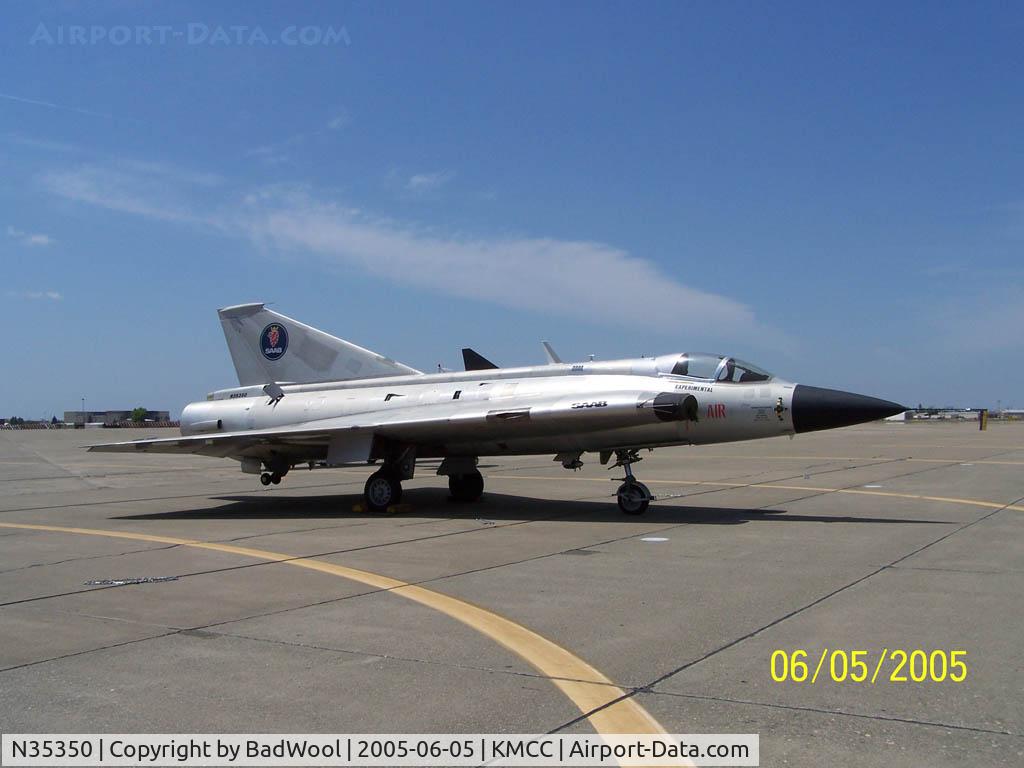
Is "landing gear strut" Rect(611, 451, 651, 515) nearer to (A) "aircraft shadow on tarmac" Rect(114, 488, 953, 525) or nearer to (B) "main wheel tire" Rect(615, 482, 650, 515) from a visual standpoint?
(B) "main wheel tire" Rect(615, 482, 650, 515)

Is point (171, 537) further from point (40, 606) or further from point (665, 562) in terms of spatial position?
point (665, 562)

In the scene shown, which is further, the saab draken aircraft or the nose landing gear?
the nose landing gear

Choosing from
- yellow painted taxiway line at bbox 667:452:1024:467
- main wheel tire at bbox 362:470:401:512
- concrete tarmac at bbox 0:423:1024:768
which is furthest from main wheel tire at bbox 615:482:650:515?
yellow painted taxiway line at bbox 667:452:1024:467

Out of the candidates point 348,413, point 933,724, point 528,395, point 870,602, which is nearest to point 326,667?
point 933,724

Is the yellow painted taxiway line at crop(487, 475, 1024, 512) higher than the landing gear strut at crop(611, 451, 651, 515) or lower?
lower

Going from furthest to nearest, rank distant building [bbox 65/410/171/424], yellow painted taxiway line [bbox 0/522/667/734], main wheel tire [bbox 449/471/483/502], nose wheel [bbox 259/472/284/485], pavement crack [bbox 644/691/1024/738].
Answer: distant building [bbox 65/410/171/424] → nose wheel [bbox 259/472/284/485] → main wheel tire [bbox 449/471/483/502] → yellow painted taxiway line [bbox 0/522/667/734] → pavement crack [bbox 644/691/1024/738]

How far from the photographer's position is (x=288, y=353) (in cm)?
1902

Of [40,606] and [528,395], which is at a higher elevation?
[528,395]

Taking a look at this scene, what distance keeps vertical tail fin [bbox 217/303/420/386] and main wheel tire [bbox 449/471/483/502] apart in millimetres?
2536

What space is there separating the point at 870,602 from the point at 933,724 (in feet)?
9.86

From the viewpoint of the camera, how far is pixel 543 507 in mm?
16141

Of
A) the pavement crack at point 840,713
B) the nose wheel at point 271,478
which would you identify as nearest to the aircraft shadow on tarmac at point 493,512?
the nose wheel at point 271,478

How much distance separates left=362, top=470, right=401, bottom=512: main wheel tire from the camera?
623 inches

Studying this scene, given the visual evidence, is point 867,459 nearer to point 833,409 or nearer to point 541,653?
point 833,409
